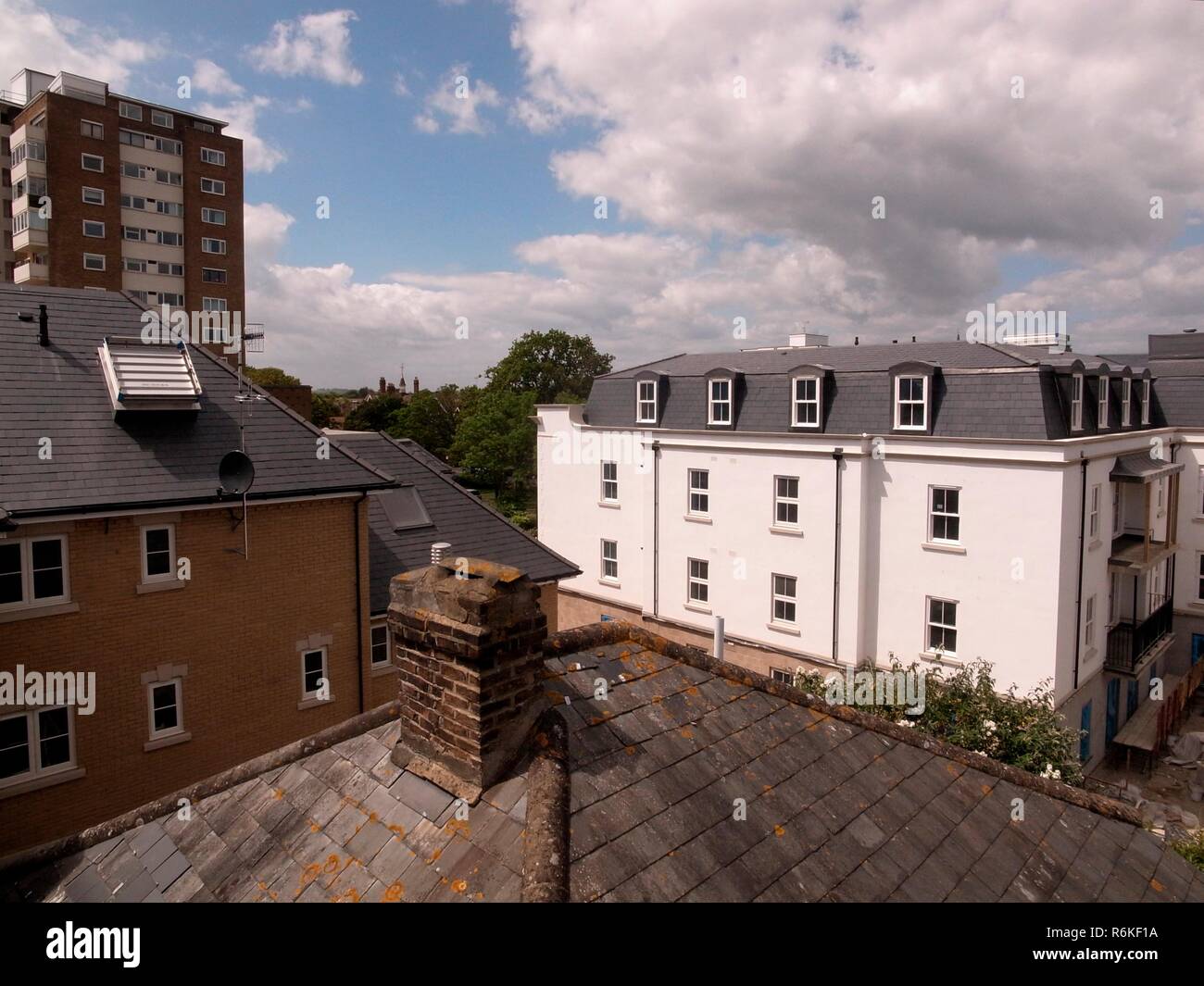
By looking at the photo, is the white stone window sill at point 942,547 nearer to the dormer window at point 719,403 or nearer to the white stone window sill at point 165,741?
the dormer window at point 719,403

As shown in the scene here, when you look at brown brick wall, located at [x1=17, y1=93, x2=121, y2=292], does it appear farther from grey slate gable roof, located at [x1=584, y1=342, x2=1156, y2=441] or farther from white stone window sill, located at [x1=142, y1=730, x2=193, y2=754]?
white stone window sill, located at [x1=142, y1=730, x2=193, y2=754]

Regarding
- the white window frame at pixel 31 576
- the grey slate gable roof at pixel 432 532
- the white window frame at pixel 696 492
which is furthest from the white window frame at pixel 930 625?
the white window frame at pixel 31 576

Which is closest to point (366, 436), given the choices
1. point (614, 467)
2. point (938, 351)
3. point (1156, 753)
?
point (614, 467)

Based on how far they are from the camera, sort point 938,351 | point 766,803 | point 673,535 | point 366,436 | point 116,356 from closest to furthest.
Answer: point 766,803
point 116,356
point 366,436
point 938,351
point 673,535

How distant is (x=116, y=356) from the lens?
49.9 ft

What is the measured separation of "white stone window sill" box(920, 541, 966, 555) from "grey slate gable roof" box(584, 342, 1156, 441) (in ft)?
10.3

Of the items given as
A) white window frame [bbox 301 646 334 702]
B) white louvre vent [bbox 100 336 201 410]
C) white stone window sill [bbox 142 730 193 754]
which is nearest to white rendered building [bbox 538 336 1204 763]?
white window frame [bbox 301 646 334 702]

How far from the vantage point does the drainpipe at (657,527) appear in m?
29.0

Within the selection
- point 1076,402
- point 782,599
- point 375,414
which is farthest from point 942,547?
point 375,414

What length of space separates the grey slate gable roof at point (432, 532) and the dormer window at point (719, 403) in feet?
31.0

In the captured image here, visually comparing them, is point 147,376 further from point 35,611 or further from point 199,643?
point 199,643

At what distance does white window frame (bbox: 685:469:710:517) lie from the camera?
27375 mm
